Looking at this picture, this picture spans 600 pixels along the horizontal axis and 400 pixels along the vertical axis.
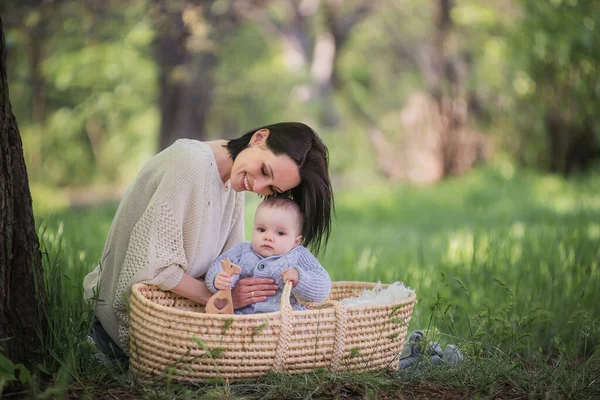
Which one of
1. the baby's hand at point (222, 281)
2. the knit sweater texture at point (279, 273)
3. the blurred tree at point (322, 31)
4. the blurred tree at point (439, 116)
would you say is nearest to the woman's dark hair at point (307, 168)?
the knit sweater texture at point (279, 273)

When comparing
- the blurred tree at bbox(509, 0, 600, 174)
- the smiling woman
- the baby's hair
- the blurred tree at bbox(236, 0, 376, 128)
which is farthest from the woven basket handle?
the blurred tree at bbox(236, 0, 376, 128)

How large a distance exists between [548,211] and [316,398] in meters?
5.82

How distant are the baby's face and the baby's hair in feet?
0.04

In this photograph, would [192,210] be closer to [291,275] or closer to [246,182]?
[246,182]

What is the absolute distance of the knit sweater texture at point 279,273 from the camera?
2750 mm

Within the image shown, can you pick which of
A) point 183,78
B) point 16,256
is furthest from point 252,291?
point 183,78

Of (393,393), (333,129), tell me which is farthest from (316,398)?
(333,129)

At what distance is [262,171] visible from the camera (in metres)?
2.80

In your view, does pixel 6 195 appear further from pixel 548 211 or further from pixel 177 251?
pixel 548 211

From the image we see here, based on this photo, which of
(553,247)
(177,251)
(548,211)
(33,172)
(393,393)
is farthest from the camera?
(33,172)

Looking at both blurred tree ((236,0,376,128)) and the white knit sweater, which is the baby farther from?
blurred tree ((236,0,376,128))

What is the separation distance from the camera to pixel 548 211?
757 centimetres

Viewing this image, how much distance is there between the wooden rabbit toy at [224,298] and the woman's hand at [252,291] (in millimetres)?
88

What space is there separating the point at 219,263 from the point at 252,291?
0.17m
